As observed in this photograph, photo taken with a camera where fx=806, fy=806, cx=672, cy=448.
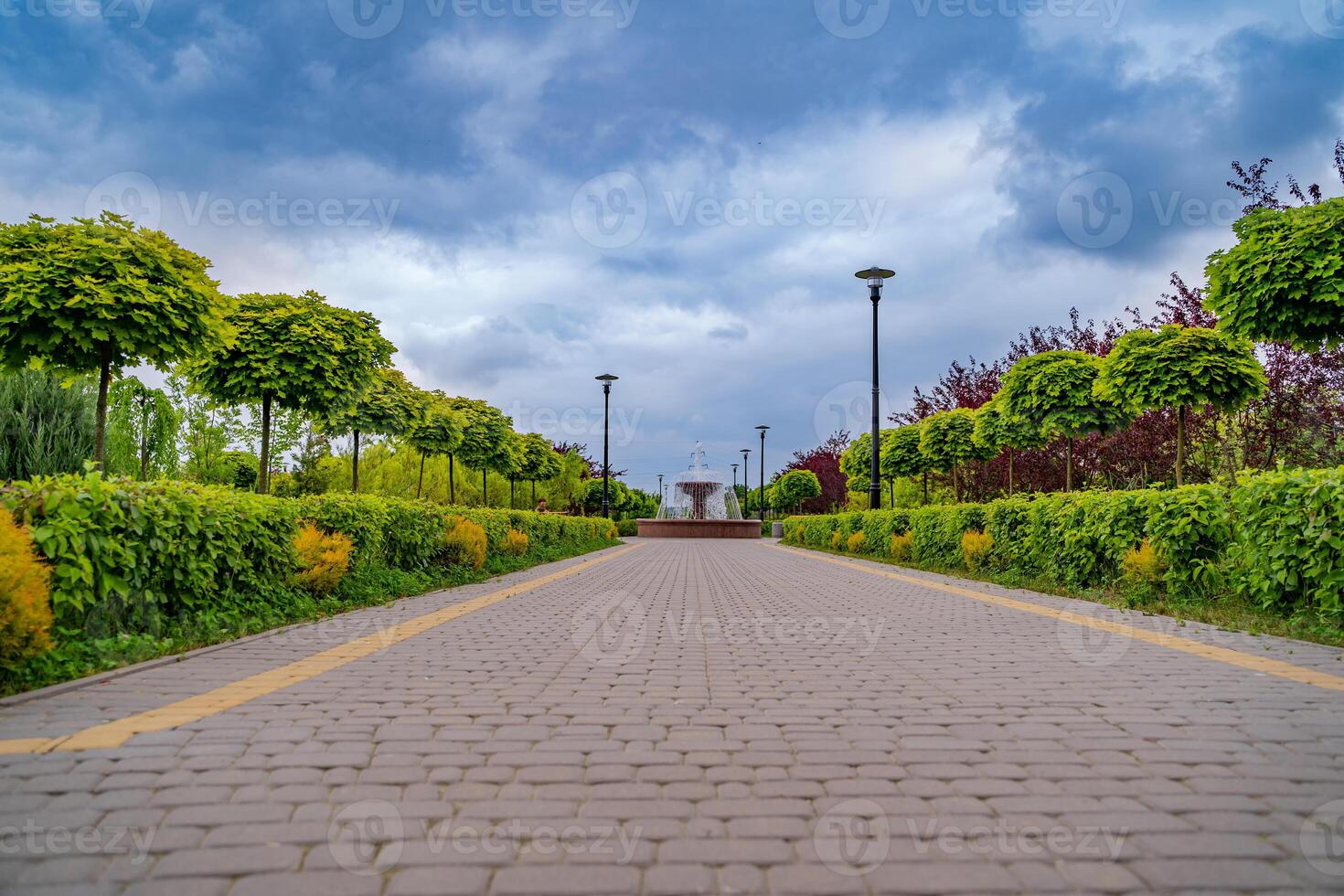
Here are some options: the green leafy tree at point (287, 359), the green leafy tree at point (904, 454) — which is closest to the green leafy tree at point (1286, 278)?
the green leafy tree at point (287, 359)

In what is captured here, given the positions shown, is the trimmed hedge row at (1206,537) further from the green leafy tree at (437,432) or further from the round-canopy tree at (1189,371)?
the green leafy tree at (437,432)

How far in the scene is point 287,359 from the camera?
1050 centimetres

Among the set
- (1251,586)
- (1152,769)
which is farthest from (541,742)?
(1251,586)

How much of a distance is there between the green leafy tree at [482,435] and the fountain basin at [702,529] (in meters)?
22.8

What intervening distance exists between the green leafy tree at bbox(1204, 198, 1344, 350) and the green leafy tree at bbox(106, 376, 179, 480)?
18.0 m

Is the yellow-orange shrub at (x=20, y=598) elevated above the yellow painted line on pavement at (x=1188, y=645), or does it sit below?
above

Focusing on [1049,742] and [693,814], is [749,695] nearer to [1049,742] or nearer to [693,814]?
[1049,742]

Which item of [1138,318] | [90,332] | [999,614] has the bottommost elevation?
[999,614]

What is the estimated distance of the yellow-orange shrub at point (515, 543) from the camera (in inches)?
632

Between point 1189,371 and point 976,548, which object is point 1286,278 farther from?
point 976,548

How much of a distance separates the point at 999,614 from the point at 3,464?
1545cm

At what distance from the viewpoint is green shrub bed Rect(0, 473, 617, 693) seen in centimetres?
500

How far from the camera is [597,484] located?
177 feet

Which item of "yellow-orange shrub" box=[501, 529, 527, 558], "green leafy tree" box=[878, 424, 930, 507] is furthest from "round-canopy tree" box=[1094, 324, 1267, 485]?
"green leafy tree" box=[878, 424, 930, 507]
